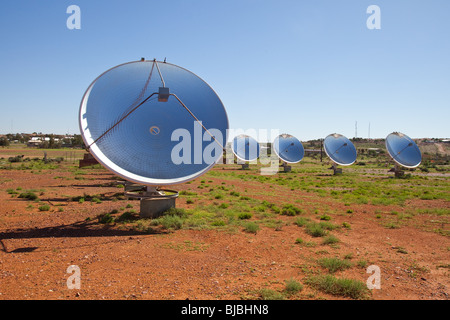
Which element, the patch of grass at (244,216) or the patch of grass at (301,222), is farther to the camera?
the patch of grass at (244,216)

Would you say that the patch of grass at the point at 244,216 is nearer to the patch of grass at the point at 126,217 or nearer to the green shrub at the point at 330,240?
the green shrub at the point at 330,240

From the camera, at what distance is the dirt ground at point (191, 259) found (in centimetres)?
690

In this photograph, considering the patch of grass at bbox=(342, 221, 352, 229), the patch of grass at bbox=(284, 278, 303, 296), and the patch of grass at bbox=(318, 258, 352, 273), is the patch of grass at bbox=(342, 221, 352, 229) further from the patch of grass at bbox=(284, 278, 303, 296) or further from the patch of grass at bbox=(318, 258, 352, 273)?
the patch of grass at bbox=(284, 278, 303, 296)

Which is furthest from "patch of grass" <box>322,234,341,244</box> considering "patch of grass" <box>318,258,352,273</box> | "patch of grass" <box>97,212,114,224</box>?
"patch of grass" <box>97,212,114,224</box>

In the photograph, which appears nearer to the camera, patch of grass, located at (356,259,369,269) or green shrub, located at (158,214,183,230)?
patch of grass, located at (356,259,369,269)

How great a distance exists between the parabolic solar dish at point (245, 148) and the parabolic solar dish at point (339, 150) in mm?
12026

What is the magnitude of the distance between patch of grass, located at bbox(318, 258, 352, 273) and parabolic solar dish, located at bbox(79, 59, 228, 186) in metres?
6.90

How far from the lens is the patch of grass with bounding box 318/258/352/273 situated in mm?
8422

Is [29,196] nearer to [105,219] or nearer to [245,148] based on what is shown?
[105,219]

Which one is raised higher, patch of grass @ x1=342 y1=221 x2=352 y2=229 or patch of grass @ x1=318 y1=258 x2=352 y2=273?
patch of grass @ x1=318 y1=258 x2=352 y2=273

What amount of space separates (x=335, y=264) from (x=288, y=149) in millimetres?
38633

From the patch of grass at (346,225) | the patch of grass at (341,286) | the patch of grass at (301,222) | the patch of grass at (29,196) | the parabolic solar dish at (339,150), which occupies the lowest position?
the patch of grass at (346,225)

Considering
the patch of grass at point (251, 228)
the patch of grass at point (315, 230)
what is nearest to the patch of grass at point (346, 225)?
the patch of grass at point (315, 230)

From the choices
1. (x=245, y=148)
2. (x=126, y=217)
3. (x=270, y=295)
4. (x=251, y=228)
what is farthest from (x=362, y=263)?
(x=245, y=148)
